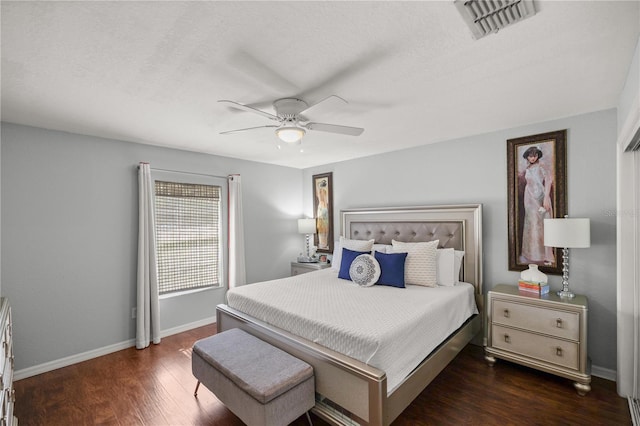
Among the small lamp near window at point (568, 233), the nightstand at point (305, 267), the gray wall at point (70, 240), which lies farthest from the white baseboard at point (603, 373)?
the gray wall at point (70, 240)

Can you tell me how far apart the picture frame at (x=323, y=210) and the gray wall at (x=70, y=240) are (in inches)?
86.0

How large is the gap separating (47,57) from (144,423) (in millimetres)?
2500

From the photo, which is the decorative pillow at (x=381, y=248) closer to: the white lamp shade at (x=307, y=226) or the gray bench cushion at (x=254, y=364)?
the white lamp shade at (x=307, y=226)

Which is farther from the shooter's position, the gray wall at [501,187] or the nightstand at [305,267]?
the nightstand at [305,267]

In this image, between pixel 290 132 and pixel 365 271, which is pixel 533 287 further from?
pixel 290 132

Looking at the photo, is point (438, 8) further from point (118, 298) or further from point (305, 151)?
point (118, 298)

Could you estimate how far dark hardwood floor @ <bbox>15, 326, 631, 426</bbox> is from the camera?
2.14m

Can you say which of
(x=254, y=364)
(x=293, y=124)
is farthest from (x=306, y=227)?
(x=254, y=364)

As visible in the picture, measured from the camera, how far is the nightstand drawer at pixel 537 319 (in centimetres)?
243

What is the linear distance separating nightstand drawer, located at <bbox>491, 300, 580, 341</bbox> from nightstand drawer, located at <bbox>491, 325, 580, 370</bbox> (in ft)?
0.19

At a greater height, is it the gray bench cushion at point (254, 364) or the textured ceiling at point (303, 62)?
the textured ceiling at point (303, 62)

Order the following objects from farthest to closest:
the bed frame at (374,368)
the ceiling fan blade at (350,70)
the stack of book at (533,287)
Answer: the stack of book at (533,287), the bed frame at (374,368), the ceiling fan blade at (350,70)

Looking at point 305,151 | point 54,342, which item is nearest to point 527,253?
point 305,151

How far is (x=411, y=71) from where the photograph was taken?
1.89 m
